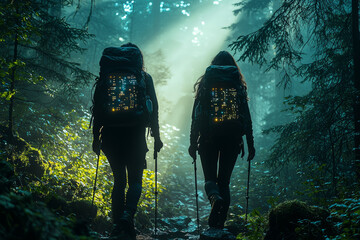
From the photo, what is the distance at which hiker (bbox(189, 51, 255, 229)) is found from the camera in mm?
4195

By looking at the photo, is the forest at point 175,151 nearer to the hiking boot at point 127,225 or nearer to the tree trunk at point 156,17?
the hiking boot at point 127,225

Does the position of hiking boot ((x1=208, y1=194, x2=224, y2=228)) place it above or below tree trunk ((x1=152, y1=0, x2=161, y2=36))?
below

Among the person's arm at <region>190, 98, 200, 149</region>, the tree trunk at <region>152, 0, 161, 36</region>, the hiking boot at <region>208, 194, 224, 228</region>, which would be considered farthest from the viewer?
the tree trunk at <region>152, 0, 161, 36</region>

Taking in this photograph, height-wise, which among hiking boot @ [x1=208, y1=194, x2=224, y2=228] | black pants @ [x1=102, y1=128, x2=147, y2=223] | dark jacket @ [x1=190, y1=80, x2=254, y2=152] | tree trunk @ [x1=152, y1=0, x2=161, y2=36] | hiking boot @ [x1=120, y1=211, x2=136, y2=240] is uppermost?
tree trunk @ [x1=152, y1=0, x2=161, y2=36]

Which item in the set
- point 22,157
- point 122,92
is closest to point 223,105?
point 122,92

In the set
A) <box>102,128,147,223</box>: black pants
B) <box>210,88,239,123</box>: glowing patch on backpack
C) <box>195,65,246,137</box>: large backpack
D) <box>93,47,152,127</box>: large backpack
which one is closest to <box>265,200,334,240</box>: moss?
<box>195,65,246,137</box>: large backpack

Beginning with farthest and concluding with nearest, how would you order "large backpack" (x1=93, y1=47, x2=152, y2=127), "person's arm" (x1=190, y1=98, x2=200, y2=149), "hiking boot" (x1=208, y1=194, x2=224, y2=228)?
"person's arm" (x1=190, y1=98, x2=200, y2=149), "hiking boot" (x1=208, y1=194, x2=224, y2=228), "large backpack" (x1=93, y1=47, x2=152, y2=127)

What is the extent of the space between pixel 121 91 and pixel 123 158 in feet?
3.04

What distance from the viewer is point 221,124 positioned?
4176 mm

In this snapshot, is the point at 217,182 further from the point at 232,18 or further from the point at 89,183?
the point at 232,18

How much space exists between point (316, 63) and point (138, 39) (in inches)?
961

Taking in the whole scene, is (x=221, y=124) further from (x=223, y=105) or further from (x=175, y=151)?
(x=175, y=151)

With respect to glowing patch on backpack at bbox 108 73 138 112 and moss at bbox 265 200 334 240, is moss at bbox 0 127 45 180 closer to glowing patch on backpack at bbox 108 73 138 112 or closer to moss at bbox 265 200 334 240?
glowing patch on backpack at bbox 108 73 138 112

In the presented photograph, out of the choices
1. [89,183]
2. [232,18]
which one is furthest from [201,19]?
[89,183]
